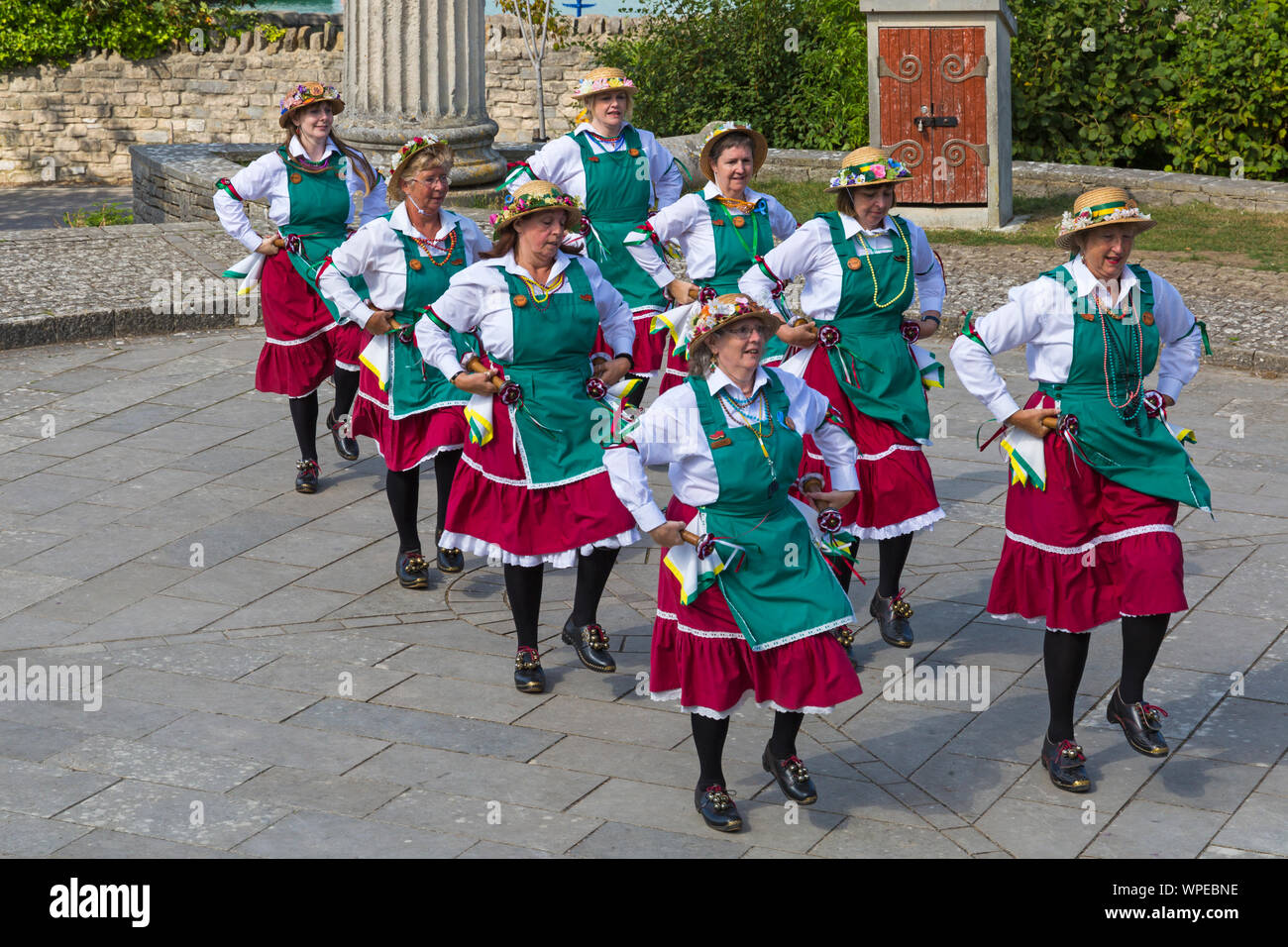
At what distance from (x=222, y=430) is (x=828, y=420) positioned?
5.26 meters

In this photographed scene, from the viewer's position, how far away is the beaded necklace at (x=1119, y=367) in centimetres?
541

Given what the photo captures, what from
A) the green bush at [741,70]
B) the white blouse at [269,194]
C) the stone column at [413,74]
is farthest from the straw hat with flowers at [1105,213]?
the green bush at [741,70]

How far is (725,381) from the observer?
199 inches

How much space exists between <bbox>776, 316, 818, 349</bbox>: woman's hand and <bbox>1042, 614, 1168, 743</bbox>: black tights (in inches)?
69.3

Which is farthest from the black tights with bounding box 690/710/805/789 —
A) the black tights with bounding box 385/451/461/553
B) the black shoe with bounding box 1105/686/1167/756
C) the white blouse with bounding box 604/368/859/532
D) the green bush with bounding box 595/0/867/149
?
the green bush with bounding box 595/0/867/149

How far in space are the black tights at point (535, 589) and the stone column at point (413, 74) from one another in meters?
8.40

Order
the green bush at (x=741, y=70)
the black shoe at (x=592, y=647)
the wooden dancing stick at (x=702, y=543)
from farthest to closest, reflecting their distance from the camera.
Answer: the green bush at (x=741, y=70) < the black shoe at (x=592, y=647) < the wooden dancing stick at (x=702, y=543)

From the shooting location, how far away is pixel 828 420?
5.30 metres

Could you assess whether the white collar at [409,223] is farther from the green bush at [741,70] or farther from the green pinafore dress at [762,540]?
the green bush at [741,70]

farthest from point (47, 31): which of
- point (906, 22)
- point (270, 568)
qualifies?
point (270, 568)

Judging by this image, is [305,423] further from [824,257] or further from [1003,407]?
[1003,407]

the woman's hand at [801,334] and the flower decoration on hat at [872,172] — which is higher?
the flower decoration on hat at [872,172]

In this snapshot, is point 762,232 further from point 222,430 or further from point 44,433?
point 44,433

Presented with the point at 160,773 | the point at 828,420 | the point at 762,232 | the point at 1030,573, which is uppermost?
the point at 762,232
